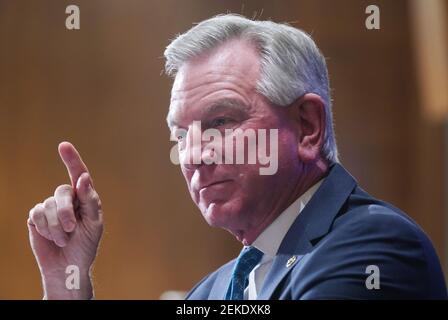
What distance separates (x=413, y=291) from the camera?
154cm

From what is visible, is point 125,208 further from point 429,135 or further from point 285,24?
point 429,135

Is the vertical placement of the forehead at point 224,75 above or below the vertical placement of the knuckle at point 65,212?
above

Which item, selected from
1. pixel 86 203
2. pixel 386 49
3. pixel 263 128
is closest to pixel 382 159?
pixel 386 49

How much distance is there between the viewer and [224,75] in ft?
5.45

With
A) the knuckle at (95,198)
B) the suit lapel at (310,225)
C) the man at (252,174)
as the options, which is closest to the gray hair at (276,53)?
the man at (252,174)

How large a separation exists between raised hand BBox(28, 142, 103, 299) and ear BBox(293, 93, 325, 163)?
521mm

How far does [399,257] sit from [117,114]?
1.04 metres

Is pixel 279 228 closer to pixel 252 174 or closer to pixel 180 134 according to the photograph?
pixel 252 174

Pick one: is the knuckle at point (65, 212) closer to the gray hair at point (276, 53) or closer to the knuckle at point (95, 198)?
the knuckle at point (95, 198)

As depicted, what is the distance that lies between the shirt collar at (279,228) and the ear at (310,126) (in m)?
0.09

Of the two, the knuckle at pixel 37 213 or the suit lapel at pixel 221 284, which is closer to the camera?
the knuckle at pixel 37 213

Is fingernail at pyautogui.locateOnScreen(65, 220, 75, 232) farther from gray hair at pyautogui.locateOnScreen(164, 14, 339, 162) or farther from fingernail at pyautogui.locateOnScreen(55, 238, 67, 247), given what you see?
gray hair at pyautogui.locateOnScreen(164, 14, 339, 162)

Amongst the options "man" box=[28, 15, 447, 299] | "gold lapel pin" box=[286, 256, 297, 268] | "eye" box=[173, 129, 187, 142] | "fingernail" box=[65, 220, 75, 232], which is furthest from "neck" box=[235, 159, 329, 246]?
"fingernail" box=[65, 220, 75, 232]

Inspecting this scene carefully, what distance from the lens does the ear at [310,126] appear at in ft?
5.51
